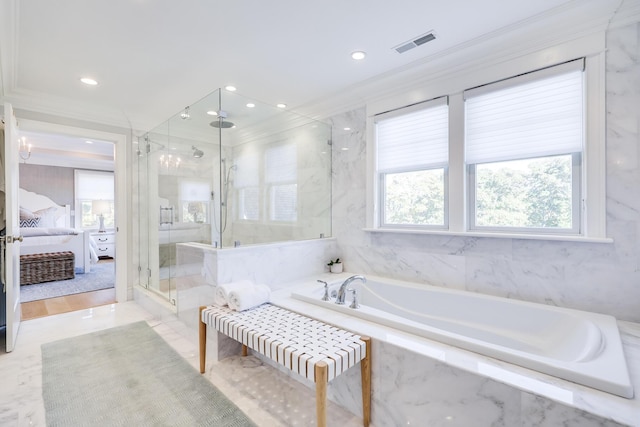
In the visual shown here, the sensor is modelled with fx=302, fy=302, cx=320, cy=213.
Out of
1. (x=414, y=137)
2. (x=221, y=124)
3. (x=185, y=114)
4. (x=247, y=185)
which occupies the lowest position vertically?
(x=247, y=185)

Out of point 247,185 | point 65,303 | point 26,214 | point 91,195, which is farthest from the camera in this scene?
point 91,195

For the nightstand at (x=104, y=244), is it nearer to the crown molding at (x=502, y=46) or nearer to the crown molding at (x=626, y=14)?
the crown molding at (x=502, y=46)

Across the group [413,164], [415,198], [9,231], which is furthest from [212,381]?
[413,164]

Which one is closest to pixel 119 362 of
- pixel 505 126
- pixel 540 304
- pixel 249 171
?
pixel 249 171

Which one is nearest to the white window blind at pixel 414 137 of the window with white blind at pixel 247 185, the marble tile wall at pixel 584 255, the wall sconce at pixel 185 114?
the marble tile wall at pixel 584 255

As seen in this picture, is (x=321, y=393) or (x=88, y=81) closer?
(x=321, y=393)

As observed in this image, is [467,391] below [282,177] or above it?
below

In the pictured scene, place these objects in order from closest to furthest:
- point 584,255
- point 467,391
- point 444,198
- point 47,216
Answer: point 467,391
point 584,255
point 444,198
point 47,216

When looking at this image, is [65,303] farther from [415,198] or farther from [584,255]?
[584,255]

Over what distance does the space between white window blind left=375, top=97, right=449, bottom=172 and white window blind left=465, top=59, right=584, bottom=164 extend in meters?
0.22

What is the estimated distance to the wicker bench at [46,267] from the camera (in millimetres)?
4543

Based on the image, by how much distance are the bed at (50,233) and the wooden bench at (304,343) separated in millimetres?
4320

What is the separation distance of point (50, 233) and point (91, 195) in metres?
2.33

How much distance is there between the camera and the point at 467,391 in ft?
4.33
